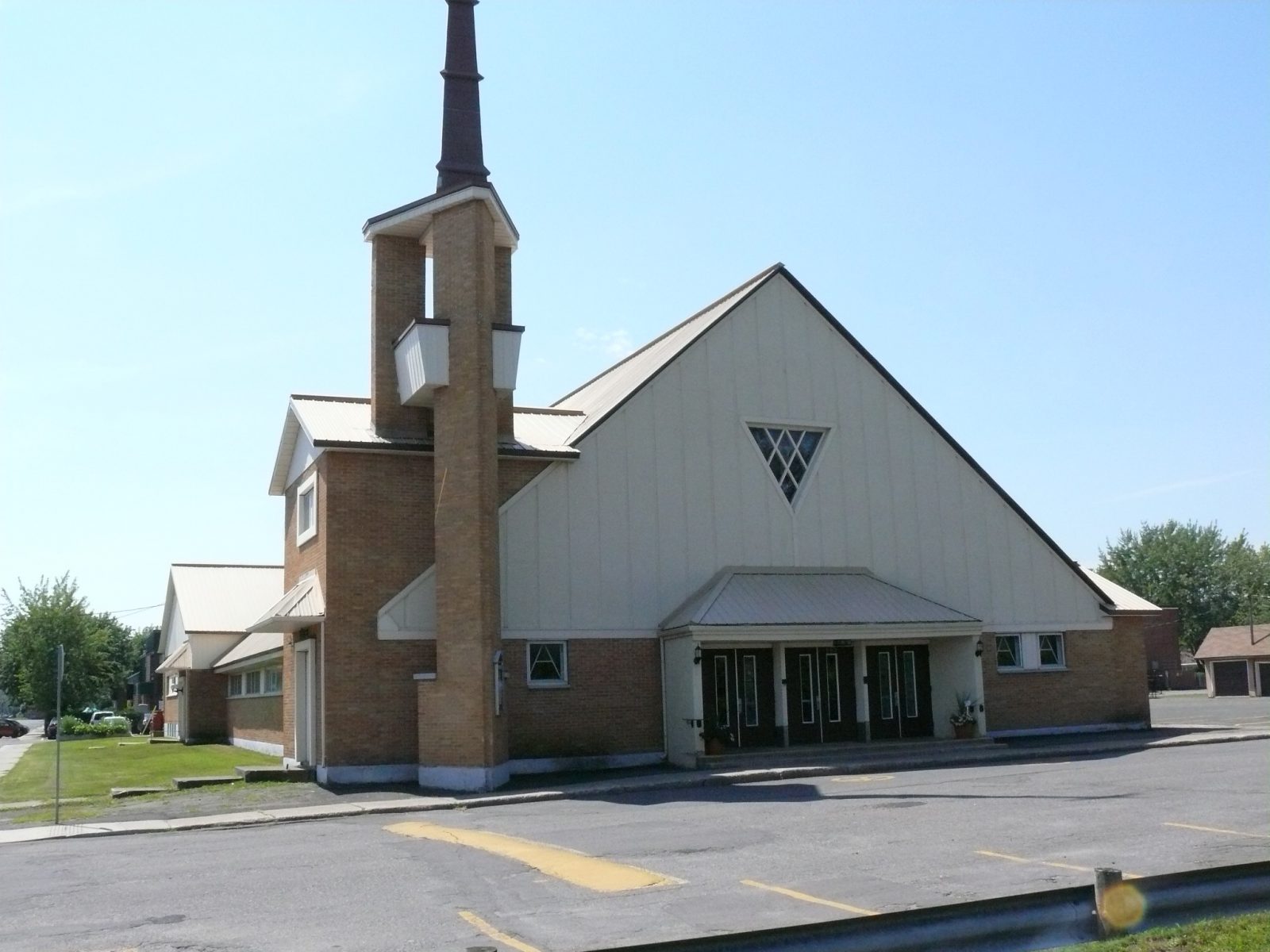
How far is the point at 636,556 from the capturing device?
79.0 ft

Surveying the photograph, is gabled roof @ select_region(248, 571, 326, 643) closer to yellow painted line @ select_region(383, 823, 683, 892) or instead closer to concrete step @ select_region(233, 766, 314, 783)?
concrete step @ select_region(233, 766, 314, 783)

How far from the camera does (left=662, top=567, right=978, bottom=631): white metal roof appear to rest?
76.6 ft

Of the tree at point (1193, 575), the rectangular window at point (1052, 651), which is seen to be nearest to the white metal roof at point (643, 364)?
the rectangular window at point (1052, 651)

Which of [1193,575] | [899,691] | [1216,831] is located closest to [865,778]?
[899,691]

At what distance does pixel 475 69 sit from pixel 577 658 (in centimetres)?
1319

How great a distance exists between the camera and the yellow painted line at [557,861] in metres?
10.4

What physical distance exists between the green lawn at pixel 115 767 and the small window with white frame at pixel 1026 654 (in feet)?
54.3

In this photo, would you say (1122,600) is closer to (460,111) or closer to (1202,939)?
(460,111)

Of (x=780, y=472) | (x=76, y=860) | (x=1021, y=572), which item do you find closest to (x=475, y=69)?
(x=780, y=472)

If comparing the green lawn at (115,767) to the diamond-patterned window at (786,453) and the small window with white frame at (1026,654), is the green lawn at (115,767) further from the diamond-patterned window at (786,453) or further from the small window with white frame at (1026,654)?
the small window with white frame at (1026,654)

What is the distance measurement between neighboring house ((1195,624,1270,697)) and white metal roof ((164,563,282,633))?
46.8 metres

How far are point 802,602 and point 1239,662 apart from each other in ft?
156

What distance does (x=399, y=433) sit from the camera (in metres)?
23.4

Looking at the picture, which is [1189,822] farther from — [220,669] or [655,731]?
[220,669]
